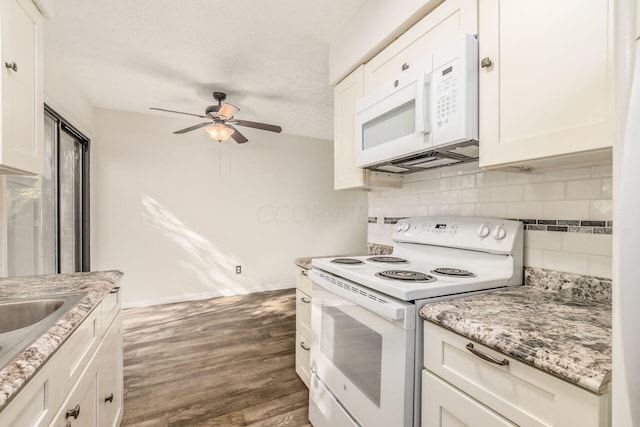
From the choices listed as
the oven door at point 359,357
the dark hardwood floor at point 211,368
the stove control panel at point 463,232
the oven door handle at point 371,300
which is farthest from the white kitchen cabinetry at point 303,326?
the stove control panel at point 463,232

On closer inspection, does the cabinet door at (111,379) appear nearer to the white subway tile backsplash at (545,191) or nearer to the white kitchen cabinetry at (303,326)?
the white kitchen cabinetry at (303,326)

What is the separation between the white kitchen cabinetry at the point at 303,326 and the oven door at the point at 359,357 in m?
0.30

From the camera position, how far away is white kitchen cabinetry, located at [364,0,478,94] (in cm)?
124

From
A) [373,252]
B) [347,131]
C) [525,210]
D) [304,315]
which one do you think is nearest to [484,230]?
[525,210]

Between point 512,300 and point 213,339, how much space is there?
2.60m

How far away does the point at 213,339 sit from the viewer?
109 inches

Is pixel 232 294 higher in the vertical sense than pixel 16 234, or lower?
lower

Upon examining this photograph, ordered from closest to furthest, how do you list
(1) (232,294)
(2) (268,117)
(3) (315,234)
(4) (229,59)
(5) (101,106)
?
(4) (229,59) → (5) (101,106) → (2) (268,117) → (1) (232,294) → (3) (315,234)

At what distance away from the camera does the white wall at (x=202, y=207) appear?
3547 millimetres

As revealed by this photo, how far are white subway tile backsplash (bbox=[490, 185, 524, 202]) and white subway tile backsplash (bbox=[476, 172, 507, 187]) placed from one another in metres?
0.03

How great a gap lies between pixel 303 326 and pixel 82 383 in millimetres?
1248

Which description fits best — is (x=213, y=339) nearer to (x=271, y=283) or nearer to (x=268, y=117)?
(x=271, y=283)

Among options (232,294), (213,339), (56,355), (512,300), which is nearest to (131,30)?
(56,355)

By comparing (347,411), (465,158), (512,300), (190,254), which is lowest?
(347,411)
